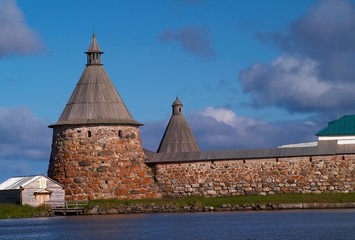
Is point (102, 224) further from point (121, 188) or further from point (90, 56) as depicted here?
point (90, 56)

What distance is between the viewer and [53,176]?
39375 millimetres

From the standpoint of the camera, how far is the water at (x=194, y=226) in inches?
998

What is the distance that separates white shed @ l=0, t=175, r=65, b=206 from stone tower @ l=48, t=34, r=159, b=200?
80 cm

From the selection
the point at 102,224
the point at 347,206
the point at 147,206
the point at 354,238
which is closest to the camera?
the point at 354,238

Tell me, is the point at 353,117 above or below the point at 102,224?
above

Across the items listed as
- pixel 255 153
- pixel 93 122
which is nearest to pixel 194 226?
pixel 255 153

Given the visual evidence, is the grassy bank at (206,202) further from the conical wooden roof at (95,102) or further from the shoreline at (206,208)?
the conical wooden roof at (95,102)

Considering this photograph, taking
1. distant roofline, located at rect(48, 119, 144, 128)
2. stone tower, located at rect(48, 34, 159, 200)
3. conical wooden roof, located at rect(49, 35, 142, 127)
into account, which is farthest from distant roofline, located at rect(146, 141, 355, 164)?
distant roofline, located at rect(48, 119, 144, 128)

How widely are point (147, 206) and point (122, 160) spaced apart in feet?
9.43

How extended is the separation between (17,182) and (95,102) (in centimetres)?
417

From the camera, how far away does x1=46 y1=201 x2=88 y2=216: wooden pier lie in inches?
1454

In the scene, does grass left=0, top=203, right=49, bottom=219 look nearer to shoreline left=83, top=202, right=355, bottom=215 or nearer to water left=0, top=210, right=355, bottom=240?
water left=0, top=210, right=355, bottom=240

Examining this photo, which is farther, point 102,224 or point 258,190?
point 258,190

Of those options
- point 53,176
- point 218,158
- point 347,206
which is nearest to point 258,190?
point 218,158
